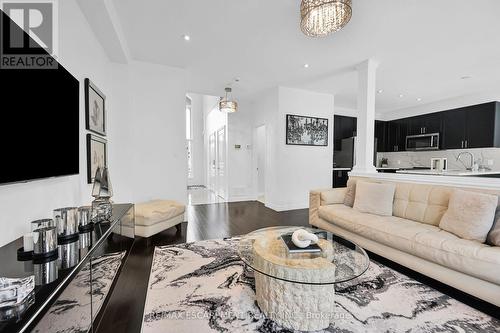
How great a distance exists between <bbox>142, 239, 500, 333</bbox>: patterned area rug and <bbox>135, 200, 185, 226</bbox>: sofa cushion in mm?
815

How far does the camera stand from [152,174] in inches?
154

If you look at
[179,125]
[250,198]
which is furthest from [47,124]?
[250,198]

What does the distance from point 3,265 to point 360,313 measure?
83.5 inches

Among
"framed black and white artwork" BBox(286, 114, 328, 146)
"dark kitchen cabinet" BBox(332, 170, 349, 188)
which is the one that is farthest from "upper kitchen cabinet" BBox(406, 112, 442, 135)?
"framed black and white artwork" BBox(286, 114, 328, 146)

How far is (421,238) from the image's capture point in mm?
1994

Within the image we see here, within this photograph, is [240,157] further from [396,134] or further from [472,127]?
[472,127]

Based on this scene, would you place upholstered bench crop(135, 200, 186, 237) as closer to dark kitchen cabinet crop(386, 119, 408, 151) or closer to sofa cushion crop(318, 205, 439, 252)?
sofa cushion crop(318, 205, 439, 252)

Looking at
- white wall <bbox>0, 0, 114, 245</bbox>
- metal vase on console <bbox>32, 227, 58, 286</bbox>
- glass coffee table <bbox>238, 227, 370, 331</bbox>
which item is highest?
white wall <bbox>0, 0, 114, 245</bbox>

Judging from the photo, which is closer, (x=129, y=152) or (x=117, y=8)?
(x=117, y=8)

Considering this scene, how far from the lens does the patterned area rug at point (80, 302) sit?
0.98 m

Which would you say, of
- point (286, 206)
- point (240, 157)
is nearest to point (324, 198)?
point (286, 206)

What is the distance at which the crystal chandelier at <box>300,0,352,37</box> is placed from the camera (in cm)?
178

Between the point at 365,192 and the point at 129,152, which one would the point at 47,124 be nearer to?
the point at 129,152

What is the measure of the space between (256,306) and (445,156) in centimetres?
687
